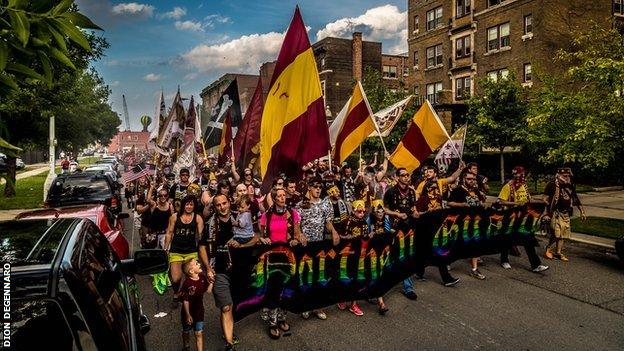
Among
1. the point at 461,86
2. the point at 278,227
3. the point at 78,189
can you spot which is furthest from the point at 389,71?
the point at 278,227

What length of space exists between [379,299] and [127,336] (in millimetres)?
4887

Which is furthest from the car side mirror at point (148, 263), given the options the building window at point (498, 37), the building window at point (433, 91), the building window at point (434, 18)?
the building window at point (434, 18)

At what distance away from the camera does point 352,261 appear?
669 centimetres

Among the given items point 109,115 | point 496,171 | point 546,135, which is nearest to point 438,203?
point 546,135

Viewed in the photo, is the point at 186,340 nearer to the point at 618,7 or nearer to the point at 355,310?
the point at 355,310

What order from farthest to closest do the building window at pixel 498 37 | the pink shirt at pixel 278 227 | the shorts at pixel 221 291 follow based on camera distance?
the building window at pixel 498 37 → the pink shirt at pixel 278 227 → the shorts at pixel 221 291

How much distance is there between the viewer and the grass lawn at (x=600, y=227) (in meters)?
11.9

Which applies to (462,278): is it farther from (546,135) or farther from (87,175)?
(87,175)

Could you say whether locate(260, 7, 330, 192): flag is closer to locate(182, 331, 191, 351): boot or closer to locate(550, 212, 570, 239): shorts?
locate(182, 331, 191, 351): boot

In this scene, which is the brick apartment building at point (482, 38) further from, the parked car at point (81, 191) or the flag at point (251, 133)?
the parked car at point (81, 191)

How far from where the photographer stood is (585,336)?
18.7 ft

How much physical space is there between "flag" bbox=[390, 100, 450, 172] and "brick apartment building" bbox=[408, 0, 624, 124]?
16737mm

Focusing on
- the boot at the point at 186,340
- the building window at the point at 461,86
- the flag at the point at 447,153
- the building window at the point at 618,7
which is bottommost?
the boot at the point at 186,340

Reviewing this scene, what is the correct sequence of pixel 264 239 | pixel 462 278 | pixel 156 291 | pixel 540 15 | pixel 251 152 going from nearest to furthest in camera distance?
pixel 264 239, pixel 156 291, pixel 462 278, pixel 251 152, pixel 540 15
